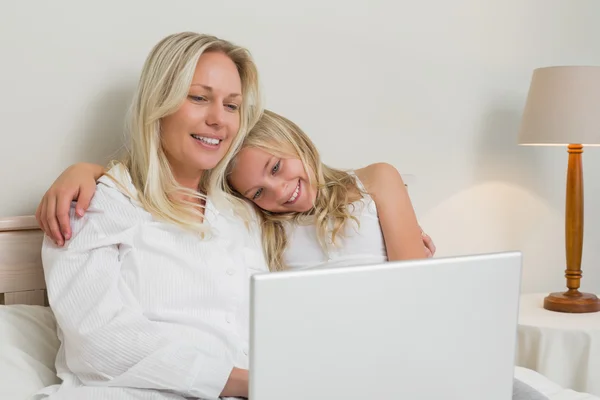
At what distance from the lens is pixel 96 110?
5.93 ft

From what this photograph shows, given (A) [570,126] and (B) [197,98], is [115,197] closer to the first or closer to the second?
(B) [197,98]

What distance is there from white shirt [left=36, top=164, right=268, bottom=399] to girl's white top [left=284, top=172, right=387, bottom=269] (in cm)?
20

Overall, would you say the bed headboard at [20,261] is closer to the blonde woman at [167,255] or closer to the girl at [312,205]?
the blonde woman at [167,255]

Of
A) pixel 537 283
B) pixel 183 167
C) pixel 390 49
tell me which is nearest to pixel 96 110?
pixel 183 167

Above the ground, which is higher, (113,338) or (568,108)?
(568,108)

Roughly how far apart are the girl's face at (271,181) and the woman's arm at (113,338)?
1.38 feet

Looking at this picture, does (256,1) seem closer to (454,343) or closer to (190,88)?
(190,88)

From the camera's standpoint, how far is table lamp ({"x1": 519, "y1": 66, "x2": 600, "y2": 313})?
7.35ft

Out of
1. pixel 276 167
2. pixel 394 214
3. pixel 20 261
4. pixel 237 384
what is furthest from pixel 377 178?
pixel 20 261

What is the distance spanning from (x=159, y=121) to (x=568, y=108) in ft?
4.22

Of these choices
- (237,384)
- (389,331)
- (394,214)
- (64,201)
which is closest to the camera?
(389,331)

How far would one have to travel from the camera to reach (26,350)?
1435mm

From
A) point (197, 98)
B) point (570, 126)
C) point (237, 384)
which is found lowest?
point (237, 384)

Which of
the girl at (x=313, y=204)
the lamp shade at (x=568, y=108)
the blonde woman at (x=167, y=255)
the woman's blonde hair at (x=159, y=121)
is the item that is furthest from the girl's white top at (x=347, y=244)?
the lamp shade at (x=568, y=108)
